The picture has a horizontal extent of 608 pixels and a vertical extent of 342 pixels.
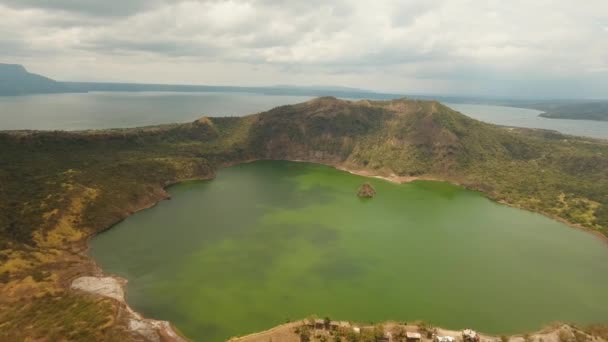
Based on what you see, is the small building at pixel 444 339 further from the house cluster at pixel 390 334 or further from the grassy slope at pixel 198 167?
the grassy slope at pixel 198 167

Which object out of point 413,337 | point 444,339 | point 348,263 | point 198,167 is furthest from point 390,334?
point 198,167

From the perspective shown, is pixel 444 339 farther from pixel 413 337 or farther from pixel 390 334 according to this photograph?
pixel 390 334

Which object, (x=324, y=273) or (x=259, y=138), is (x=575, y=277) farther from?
(x=259, y=138)

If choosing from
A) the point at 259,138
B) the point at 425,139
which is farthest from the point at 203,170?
the point at 425,139

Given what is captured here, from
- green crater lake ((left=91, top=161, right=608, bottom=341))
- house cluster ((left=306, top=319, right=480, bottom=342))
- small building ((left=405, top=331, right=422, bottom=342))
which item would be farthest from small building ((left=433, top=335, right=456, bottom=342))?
green crater lake ((left=91, top=161, right=608, bottom=341))

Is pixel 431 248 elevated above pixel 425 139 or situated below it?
below

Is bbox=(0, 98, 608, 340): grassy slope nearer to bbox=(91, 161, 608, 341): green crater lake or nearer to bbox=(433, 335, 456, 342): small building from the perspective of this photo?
bbox=(91, 161, 608, 341): green crater lake
